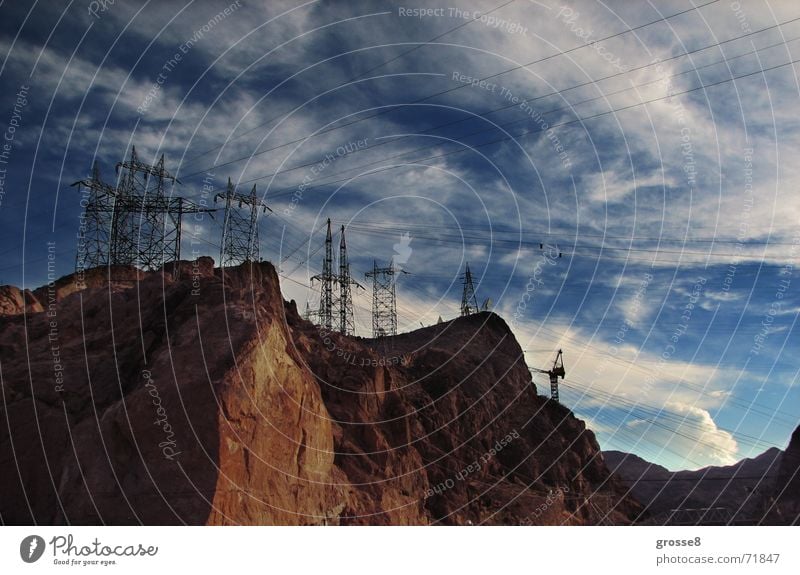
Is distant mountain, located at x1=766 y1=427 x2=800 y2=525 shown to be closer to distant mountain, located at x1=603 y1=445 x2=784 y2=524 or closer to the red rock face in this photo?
distant mountain, located at x1=603 y1=445 x2=784 y2=524

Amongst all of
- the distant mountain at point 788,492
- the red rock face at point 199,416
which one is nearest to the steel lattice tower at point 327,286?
the red rock face at point 199,416

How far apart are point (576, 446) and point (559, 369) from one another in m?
18.2

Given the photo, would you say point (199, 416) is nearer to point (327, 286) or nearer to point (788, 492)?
point (327, 286)

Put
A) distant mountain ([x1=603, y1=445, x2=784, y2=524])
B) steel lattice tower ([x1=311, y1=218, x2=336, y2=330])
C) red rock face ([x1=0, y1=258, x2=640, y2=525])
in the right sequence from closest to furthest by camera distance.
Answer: red rock face ([x1=0, y1=258, x2=640, y2=525]), steel lattice tower ([x1=311, y1=218, x2=336, y2=330]), distant mountain ([x1=603, y1=445, x2=784, y2=524])

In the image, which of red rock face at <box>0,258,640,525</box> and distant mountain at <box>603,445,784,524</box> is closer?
red rock face at <box>0,258,640,525</box>

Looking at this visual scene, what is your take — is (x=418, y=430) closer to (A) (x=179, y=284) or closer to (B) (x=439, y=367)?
(B) (x=439, y=367)

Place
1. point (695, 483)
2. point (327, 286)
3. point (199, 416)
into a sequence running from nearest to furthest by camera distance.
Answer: point (199, 416), point (327, 286), point (695, 483)

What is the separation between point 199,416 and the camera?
19.7 m

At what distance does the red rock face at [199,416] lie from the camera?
1936cm

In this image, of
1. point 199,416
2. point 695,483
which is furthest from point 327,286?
point 695,483

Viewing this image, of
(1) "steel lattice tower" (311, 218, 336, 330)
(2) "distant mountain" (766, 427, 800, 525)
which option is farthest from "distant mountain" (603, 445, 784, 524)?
(1) "steel lattice tower" (311, 218, 336, 330)

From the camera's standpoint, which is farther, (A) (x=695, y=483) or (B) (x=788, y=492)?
(A) (x=695, y=483)

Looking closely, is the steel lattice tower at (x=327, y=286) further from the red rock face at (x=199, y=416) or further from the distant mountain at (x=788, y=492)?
the distant mountain at (x=788, y=492)

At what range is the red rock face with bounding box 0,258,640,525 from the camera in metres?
19.4
